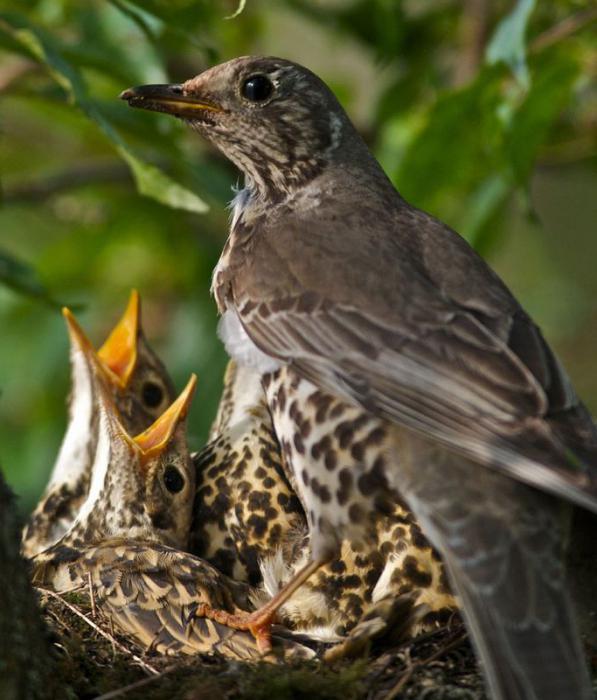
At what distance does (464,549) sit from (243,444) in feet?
5.46

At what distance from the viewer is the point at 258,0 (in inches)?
336

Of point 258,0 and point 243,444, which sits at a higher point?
point 258,0

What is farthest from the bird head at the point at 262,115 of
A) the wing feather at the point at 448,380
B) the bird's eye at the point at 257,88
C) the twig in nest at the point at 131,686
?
the twig in nest at the point at 131,686

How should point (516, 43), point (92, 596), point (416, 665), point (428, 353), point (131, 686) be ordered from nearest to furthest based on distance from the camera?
1. point (131, 686)
2. point (416, 665)
3. point (428, 353)
4. point (92, 596)
5. point (516, 43)

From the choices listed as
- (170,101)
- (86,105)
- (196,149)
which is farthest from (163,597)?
(196,149)

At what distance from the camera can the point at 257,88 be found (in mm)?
5438

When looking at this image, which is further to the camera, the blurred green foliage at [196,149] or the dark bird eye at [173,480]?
the blurred green foliage at [196,149]

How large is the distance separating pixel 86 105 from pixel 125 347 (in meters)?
1.75

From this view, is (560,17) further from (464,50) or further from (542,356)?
(542,356)

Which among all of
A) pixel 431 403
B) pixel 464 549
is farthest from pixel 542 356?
pixel 464 549

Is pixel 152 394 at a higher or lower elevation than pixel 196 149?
lower

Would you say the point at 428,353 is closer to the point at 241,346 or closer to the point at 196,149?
the point at 241,346

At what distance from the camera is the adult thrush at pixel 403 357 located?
400 centimetres

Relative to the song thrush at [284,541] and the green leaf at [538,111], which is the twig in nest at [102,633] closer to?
the song thrush at [284,541]
